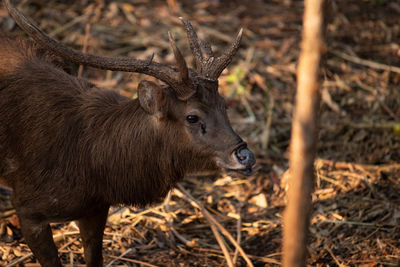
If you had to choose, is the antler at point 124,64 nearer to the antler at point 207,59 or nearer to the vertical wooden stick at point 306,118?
the antler at point 207,59

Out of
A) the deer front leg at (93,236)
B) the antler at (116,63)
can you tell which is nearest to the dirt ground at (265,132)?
the deer front leg at (93,236)

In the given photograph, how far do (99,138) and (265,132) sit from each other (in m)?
3.38

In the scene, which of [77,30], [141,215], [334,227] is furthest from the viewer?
[77,30]

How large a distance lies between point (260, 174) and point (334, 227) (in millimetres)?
1465

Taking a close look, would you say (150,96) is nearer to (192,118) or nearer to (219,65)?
(192,118)

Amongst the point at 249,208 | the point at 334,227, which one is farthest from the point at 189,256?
the point at 334,227

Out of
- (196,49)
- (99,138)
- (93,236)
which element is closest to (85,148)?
(99,138)

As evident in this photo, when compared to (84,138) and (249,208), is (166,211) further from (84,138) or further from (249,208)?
(84,138)

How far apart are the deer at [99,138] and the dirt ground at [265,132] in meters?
1.01

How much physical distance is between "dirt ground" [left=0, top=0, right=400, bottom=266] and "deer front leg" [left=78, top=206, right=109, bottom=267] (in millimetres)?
352

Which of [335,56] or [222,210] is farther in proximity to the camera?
[335,56]

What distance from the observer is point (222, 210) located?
6223mm

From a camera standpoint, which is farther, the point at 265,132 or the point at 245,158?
the point at 265,132

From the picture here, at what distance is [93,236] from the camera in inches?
190
